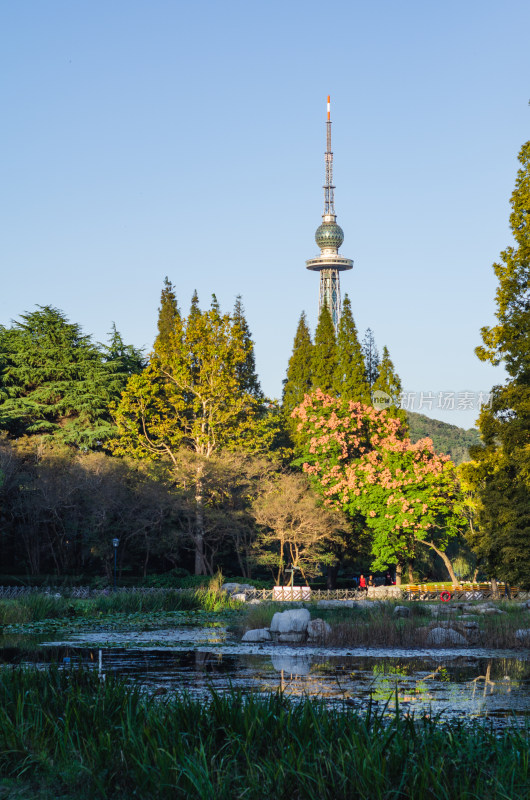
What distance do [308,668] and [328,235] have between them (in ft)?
350

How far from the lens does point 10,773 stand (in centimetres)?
736

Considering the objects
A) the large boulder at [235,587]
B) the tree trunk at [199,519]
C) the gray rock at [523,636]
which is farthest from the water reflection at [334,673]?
the tree trunk at [199,519]

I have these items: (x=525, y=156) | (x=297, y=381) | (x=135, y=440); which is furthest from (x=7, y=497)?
(x=525, y=156)

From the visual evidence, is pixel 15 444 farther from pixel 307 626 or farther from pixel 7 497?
pixel 307 626

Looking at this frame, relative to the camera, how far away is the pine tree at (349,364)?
50250mm

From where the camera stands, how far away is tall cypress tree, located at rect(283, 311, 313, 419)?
55.4 meters

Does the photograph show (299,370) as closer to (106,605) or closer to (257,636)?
(106,605)

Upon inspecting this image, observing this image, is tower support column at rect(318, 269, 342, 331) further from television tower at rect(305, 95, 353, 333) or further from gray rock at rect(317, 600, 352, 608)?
gray rock at rect(317, 600, 352, 608)

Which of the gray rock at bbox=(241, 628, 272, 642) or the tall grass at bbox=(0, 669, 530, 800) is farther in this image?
the gray rock at bbox=(241, 628, 272, 642)

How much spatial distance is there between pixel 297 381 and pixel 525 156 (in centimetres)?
3461

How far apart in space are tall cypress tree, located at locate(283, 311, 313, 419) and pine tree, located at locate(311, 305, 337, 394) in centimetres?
136

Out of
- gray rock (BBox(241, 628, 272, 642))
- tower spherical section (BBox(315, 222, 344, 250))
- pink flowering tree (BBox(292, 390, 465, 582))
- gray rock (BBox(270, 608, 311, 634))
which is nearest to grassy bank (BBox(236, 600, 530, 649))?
gray rock (BBox(270, 608, 311, 634))

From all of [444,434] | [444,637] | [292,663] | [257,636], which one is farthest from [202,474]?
[444,434]

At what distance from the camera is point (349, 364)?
168 ft
